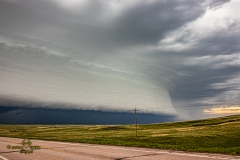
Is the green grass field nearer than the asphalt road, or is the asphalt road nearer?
the asphalt road

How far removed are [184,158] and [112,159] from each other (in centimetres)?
414

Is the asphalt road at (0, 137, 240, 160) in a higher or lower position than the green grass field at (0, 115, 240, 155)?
higher

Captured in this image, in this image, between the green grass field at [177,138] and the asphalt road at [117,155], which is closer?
the asphalt road at [117,155]

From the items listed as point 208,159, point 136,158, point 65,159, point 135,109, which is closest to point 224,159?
point 208,159

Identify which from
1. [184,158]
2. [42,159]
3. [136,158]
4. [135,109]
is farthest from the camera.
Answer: [135,109]

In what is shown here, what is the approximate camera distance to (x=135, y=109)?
61156mm

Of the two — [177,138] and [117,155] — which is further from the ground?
[117,155]

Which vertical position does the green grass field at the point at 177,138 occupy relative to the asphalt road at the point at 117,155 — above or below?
below

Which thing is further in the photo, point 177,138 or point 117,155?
point 177,138

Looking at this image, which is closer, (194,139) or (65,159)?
(65,159)

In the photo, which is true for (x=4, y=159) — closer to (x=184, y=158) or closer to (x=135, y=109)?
(x=184, y=158)

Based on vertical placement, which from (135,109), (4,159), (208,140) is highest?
(135,109)

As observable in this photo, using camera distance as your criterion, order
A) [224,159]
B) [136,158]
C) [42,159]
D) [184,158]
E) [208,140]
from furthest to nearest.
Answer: [208,140], [42,159], [136,158], [184,158], [224,159]

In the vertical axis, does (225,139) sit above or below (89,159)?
below
